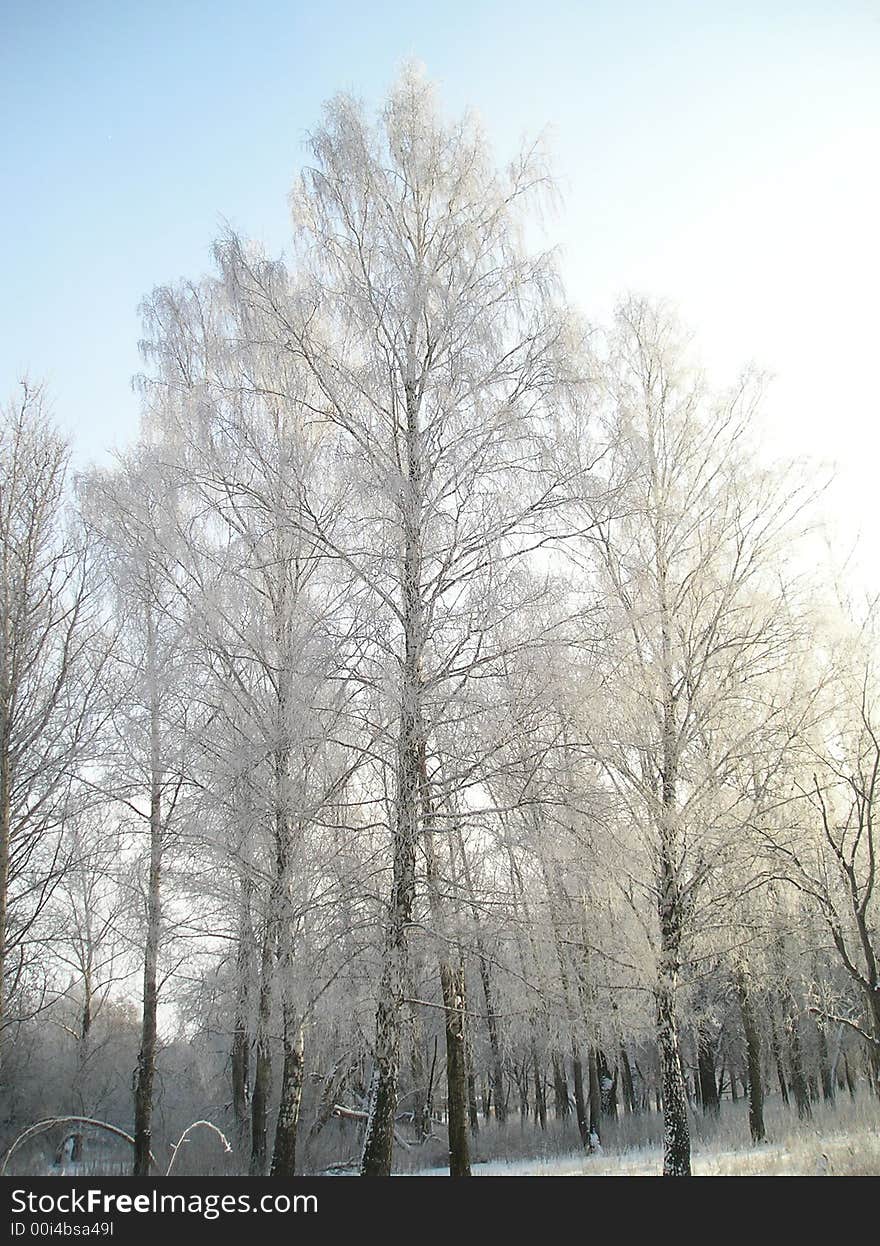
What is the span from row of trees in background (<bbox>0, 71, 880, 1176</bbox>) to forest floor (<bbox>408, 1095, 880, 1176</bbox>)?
274 cm

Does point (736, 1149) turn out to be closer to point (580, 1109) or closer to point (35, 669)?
point (580, 1109)

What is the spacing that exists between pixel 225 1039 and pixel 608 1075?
429 inches

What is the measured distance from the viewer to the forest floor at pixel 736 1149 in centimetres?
1032

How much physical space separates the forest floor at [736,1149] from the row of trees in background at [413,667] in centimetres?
274

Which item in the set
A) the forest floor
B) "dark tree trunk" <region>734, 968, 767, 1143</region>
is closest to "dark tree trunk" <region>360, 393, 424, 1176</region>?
the forest floor

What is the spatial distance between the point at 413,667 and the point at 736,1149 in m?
12.6

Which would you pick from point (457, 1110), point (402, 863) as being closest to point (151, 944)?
point (402, 863)

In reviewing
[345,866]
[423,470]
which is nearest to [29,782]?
[345,866]

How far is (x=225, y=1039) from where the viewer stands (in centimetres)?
1023

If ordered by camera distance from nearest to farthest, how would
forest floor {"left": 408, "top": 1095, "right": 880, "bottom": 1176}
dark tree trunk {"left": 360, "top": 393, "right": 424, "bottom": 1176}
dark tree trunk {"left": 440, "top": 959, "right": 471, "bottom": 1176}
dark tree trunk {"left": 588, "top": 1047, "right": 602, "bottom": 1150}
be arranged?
dark tree trunk {"left": 360, "top": 393, "right": 424, "bottom": 1176} < forest floor {"left": 408, "top": 1095, "right": 880, "bottom": 1176} < dark tree trunk {"left": 440, "top": 959, "right": 471, "bottom": 1176} < dark tree trunk {"left": 588, "top": 1047, "right": 602, "bottom": 1150}

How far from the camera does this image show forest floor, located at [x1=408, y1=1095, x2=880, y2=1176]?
1032 cm

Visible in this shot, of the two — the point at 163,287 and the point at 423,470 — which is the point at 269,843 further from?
the point at 163,287

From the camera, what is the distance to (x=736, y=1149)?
1428cm

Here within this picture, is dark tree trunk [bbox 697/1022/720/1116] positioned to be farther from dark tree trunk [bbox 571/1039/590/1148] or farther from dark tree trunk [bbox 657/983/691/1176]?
dark tree trunk [bbox 657/983/691/1176]
